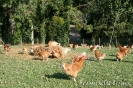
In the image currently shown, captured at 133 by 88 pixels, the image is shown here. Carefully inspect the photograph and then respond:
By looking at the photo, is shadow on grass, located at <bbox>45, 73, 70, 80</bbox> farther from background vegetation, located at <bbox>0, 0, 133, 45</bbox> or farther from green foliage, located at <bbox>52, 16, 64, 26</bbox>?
green foliage, located at <bbox>52, 16, 64, 26</bbox>

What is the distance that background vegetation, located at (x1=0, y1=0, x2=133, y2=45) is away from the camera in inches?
1340

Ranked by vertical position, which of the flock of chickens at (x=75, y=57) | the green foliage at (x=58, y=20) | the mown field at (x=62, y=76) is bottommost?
the mown field at (x=62, y=76)

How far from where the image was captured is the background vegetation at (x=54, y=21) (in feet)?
112

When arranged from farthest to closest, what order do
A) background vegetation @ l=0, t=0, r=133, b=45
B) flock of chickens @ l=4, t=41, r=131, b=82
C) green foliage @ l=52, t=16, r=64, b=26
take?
green foliage @ l=52, t=16, r=64, b=26, background vegetation @ l=0, t=0, r=133, b=45, flock of chickens @ l=4, t=41, r=131, b=82

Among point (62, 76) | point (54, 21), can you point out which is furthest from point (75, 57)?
point (54, 21)

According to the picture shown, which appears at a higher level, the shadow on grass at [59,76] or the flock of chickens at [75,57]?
the flock of chickens at [75,57]

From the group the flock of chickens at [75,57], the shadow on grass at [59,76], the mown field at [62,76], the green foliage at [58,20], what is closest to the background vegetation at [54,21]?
the green foliage at [58,20]

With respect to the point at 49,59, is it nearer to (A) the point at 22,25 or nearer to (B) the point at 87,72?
(B) the point at 87,72

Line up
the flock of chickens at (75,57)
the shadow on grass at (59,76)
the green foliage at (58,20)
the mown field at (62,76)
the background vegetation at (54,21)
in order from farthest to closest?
the green foliage at (58,20) < the background vegetation at (54,21) < the shadow on grass at (59,76) < the flock of chickens at (75,57) < the mown field at (62,76)

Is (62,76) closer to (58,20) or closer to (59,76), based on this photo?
(59,76)

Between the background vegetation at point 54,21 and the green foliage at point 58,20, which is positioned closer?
the background vegetation at point 54,21

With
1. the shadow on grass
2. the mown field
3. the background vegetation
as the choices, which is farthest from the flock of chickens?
the background vegetation

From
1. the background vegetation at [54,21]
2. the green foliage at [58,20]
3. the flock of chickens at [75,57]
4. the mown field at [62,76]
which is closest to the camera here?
the mown field at [62,76]

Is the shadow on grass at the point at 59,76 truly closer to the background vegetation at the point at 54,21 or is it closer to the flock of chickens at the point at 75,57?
the flock of chickens at the point at 75,57
